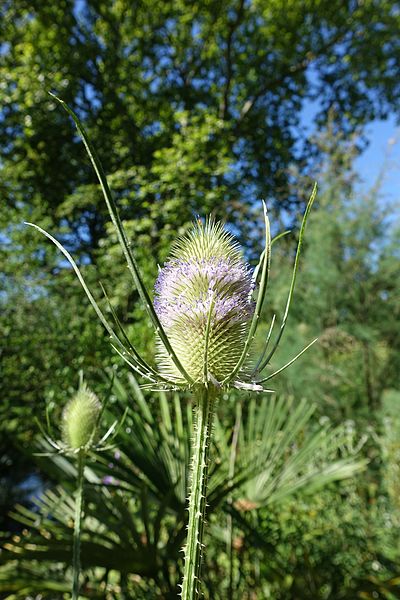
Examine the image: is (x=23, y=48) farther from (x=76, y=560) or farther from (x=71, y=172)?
(x=76, y=560)

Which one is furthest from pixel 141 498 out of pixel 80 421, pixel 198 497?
pixel 198 497

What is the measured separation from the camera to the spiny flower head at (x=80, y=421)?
3.56 ft

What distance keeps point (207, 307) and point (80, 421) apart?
0.54m

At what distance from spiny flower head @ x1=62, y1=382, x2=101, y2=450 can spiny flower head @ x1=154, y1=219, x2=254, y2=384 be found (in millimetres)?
364

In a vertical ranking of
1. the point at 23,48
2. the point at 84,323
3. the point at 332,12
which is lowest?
the point at 84,323

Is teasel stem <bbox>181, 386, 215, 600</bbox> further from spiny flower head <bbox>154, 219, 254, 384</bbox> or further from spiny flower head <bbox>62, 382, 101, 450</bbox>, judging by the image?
spiny flower head <bbox>62, 382, 101, 450</bbox>

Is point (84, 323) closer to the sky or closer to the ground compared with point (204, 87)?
closer to the ground

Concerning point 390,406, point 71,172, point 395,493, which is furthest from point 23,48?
point 395,493

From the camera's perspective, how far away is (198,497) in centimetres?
65

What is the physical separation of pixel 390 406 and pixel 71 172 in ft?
16.3

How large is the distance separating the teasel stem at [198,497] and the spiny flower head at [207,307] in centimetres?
5

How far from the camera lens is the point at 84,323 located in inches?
133

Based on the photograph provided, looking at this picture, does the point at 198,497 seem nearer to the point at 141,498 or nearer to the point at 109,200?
the point at 109,200

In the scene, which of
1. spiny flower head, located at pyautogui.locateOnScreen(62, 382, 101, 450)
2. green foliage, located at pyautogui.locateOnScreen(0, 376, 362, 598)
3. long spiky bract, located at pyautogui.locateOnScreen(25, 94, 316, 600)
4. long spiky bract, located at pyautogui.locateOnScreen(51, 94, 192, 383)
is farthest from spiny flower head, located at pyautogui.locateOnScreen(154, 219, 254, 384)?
green foliage, located at pyautogui.locateOnScreen(0, 376, 362, 598)
